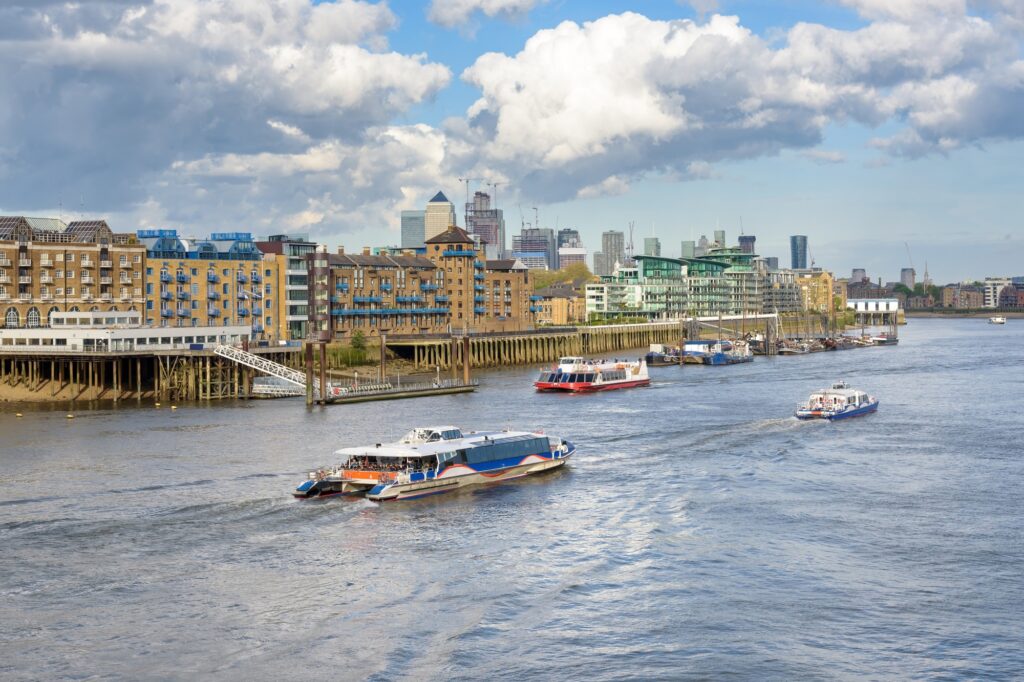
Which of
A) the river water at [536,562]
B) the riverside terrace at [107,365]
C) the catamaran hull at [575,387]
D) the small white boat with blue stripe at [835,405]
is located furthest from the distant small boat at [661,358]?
the river water at [536,562]

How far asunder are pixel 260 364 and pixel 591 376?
1456 inches

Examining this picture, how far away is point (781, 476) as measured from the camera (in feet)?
232

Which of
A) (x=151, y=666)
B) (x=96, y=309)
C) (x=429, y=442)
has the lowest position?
(x=151, y=666)

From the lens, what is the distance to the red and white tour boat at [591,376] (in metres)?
131

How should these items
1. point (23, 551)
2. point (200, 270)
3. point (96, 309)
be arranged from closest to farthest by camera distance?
point (23, 551) → point (96, 309) → point (200, 270)

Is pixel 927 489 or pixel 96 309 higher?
pixel 96 309

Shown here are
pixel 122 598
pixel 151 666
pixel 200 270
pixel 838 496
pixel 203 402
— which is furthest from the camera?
pixel 200 270

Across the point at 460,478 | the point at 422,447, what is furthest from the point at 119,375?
the point at 460,478

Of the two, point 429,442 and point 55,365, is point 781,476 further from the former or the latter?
point 55,365

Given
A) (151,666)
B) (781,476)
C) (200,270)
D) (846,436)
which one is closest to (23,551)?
(151,666)

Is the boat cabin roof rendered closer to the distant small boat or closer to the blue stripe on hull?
the blue stripe on hull

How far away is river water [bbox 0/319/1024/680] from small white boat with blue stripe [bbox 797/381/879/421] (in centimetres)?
856

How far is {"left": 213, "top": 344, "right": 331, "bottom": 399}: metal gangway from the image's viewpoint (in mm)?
120312

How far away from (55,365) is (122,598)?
8130cm
